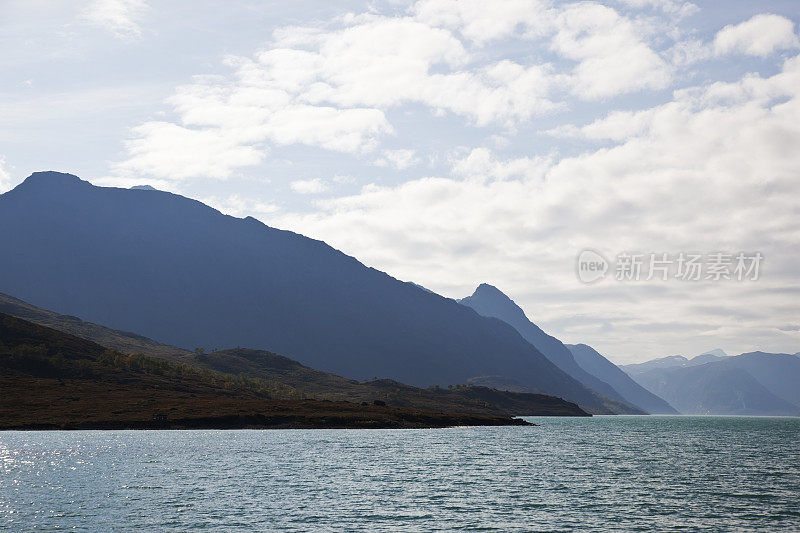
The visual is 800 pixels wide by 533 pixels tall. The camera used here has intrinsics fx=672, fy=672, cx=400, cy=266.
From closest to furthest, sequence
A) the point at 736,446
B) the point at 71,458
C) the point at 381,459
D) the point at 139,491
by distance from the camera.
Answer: the point at 139,491 < the point at 71,458 < the point at 381,459 < the point at 736,446

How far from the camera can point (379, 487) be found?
8019cm

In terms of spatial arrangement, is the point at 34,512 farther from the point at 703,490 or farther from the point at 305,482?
the point at 703,490

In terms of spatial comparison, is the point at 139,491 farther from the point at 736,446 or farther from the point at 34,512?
the point at 736,446

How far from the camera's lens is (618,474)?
97625 mm

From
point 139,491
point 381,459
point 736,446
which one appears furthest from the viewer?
point 736,446

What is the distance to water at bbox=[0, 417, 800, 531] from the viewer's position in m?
59.1

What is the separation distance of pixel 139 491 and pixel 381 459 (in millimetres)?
47572

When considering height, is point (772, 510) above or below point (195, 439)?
above

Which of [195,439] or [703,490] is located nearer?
[703,490]

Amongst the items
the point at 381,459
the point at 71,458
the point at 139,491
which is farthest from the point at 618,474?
the point at 71,458

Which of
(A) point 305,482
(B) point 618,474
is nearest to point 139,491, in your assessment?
(A) point 305,482

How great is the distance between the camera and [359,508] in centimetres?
6544

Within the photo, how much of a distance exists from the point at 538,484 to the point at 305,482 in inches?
1159

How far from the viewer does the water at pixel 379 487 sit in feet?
194
